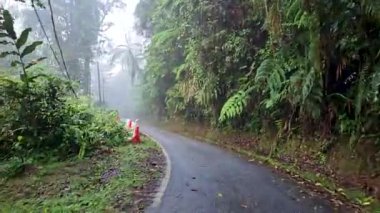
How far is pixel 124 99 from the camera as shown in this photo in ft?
186

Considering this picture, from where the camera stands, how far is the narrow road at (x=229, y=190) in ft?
19.3

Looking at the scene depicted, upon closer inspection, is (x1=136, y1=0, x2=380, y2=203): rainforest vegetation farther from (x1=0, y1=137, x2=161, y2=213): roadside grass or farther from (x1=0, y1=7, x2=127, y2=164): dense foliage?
(x1=0, y1=7, x2=127, y2=164): dense foliage

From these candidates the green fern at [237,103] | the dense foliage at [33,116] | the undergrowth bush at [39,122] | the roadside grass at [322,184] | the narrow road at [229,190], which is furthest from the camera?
the green fern at [237,103]

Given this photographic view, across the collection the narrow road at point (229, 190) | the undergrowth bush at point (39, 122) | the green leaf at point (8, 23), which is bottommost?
the narrow road at point (229, 190)

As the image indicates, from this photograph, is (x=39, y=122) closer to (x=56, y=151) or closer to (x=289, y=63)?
(x=56, y=151)

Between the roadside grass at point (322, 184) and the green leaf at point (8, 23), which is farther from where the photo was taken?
the green leaf at point (8, 23)

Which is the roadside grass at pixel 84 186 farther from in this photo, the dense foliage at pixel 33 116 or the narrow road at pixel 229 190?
the dense foliage at pixel 33 116

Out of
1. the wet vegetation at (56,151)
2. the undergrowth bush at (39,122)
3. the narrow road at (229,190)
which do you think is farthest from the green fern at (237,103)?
the undergrowth bush at (39,122)

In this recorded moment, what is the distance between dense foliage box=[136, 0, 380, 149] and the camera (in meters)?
7.26

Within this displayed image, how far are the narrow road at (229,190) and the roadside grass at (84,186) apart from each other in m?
0.50

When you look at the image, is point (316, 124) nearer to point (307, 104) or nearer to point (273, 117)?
point (307, 104)

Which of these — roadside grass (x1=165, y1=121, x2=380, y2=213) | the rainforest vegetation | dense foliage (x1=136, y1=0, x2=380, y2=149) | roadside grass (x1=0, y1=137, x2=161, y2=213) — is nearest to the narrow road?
roadside grass (x1=165, y1=121, x2=380, y2=213)

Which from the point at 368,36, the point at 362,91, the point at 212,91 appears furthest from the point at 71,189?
the point at 212,91

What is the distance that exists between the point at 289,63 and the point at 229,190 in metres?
3.98
